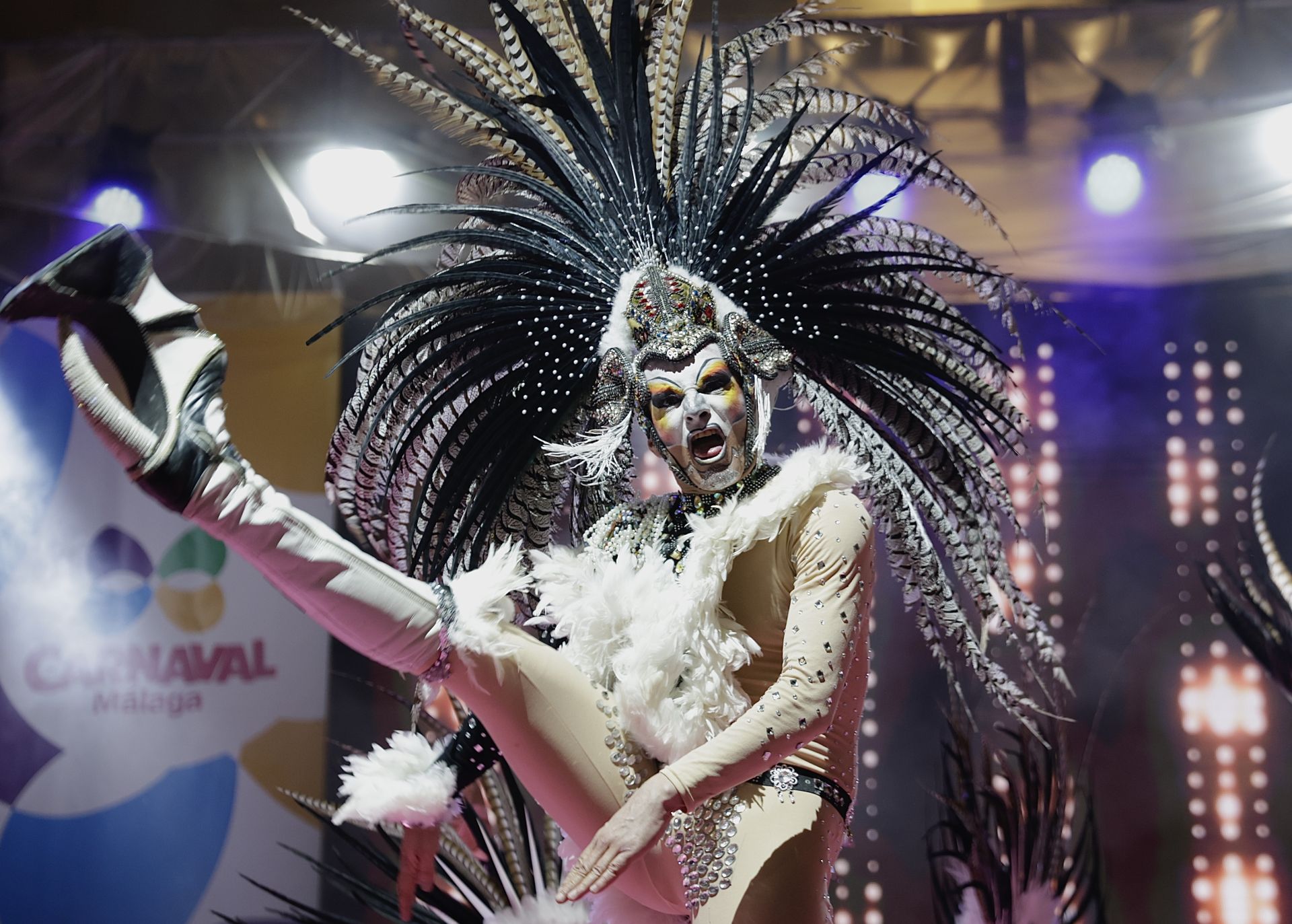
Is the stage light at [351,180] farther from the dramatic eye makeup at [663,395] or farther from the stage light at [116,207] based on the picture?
the dramatic eye makeup at [663,395]

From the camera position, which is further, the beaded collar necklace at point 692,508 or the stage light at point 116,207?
the stage light at point 116,207

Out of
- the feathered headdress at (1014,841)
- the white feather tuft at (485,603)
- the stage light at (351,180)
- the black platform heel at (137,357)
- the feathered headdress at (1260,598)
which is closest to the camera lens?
the black platform heel at (137,357)

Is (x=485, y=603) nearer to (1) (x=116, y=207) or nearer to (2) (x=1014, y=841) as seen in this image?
(2) (x=1014, y=841)

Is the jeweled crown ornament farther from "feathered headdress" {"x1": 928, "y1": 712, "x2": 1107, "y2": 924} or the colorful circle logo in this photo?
the colorful circle logo

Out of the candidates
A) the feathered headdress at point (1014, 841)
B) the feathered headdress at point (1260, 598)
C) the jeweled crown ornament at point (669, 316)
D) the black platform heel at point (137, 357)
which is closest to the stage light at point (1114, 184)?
the feathered headdress at point (1260, 598)

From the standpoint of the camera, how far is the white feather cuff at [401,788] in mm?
1428

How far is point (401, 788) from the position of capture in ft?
4.71

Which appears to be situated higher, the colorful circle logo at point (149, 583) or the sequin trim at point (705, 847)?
the colorful circle logo at point (149, 583)

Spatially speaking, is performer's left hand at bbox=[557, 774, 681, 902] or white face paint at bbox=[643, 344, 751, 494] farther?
white face paint at bbox=[643, 344, 751, 494]

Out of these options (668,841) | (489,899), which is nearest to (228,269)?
(489,899)

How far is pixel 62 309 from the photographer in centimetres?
130

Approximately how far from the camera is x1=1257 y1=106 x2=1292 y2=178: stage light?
2986 millimetres

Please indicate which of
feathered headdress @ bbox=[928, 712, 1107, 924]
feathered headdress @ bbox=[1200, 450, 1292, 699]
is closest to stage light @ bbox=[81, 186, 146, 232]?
feathered headdress @ bbox=[928, 712, 1107, 924]

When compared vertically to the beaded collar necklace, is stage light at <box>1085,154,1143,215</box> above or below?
above
